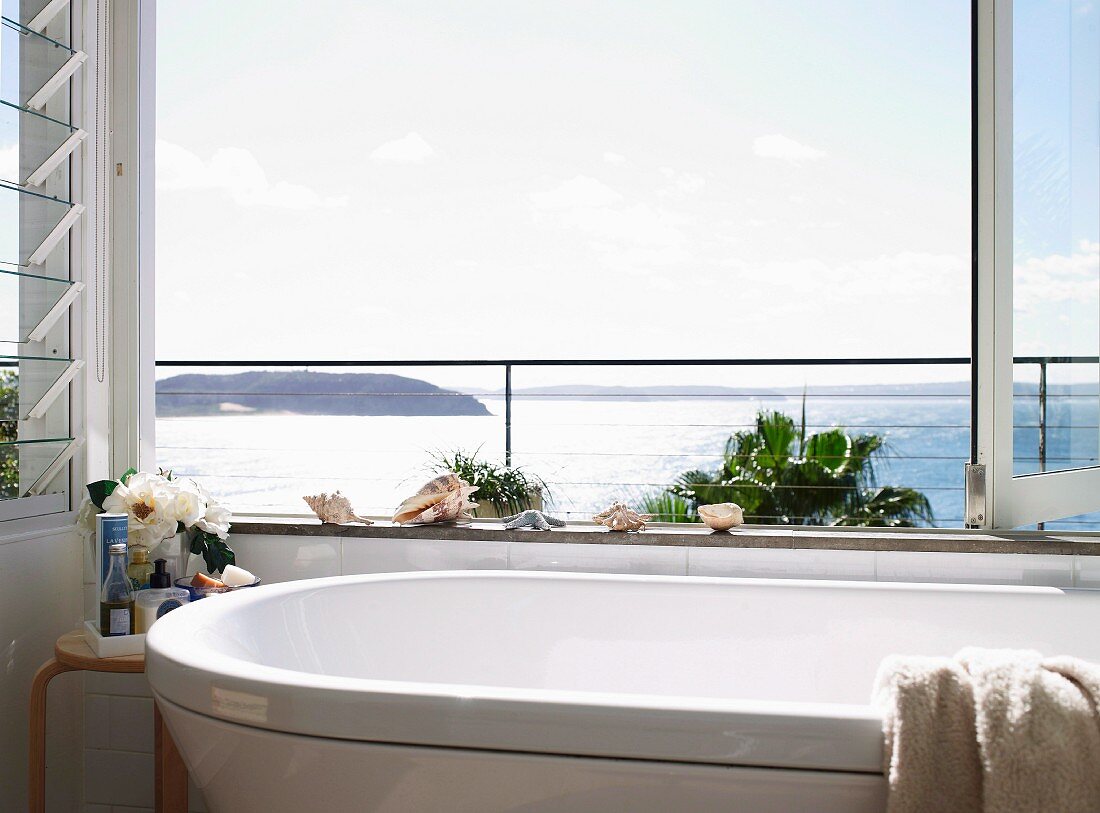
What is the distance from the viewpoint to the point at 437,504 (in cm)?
233

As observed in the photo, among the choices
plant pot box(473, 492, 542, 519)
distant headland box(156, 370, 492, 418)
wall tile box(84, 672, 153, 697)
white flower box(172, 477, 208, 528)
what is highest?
distant headland box(156, 370, 492, 418)

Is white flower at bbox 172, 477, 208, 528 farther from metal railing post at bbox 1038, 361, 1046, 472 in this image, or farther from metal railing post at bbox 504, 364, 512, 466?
metal railing post at bbox 1038, 361, 1046, 472

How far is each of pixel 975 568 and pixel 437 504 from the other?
130cm

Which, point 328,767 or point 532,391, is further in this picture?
point 532,391

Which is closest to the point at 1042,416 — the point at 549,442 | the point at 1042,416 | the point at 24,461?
the point at 1042,416

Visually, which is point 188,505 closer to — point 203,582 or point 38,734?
point 203,582

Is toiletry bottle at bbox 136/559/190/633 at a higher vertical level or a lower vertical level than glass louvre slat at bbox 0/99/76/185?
lower

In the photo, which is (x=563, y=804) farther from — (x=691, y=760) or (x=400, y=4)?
(x=400, y=4)

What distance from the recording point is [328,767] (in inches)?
43.4

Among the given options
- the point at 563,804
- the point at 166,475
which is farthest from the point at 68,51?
the point at 563,804

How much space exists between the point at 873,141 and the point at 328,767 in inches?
561

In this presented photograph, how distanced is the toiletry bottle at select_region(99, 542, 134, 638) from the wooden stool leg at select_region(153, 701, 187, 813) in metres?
0.22

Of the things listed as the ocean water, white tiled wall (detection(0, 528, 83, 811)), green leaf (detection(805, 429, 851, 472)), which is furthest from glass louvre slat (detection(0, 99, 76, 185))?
the ocean water

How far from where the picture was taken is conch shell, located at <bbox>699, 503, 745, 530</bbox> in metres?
2.19
